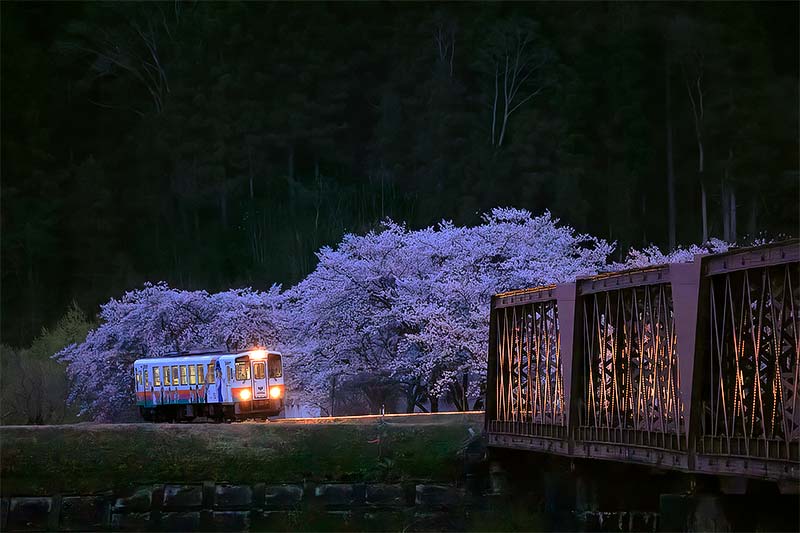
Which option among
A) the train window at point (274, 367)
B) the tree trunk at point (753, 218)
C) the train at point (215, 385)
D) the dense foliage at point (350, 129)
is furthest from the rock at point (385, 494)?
the tree trunk at point (753, 218)

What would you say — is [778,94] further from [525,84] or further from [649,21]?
[525,84]

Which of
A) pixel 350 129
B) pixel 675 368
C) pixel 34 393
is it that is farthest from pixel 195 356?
pixel 350 129

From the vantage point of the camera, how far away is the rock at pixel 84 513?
38.0m

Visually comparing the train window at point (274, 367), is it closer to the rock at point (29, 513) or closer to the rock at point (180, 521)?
the rock at point (180, 521)

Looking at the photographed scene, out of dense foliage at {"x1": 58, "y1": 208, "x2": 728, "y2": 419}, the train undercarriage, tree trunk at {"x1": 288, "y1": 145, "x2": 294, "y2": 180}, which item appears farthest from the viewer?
tree trunk at {"x1": 288, "y1": 145, "x2": 294, "y2": 180}

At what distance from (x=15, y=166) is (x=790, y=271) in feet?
257

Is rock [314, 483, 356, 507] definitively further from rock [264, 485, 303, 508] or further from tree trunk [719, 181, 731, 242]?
tree trunk [719, 181, 731, 242]

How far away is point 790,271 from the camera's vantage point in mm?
21156

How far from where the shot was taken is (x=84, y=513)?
38.3 m

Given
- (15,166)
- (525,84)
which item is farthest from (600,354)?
(15,166)

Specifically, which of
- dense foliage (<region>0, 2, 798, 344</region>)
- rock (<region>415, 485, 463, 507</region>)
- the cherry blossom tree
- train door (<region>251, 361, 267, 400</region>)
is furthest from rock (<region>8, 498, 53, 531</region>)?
dense foliage (<region>0, 2, 798, 344</region>)

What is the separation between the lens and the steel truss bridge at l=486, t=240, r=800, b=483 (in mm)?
21766

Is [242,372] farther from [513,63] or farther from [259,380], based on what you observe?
[513,63]

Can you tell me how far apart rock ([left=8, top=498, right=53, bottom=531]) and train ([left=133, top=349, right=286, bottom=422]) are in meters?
8.78
